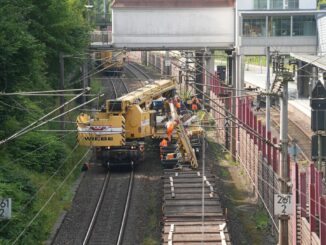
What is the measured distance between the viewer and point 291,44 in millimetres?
44688

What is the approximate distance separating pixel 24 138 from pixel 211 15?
22.7 m

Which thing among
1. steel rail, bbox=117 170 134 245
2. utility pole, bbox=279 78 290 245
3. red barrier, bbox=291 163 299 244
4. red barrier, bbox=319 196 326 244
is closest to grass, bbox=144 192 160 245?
steel rail, bbox=117 170 134 245

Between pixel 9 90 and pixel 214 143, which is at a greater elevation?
pixel 9 90

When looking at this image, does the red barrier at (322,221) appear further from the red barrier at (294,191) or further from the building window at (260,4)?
the building window at (260,4)

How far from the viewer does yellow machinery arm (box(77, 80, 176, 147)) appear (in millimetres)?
28734

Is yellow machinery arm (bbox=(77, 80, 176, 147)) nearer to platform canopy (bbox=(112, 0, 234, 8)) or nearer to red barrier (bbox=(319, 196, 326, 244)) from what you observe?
red barrier (bbox=(319, 196, 326, 244))

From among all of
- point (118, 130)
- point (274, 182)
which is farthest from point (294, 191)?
point (118, 130)

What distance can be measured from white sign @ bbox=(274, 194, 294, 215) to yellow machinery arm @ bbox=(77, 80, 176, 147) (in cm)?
1442

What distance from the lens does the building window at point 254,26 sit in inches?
1742

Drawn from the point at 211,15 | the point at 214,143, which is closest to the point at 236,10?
the point at 211,15

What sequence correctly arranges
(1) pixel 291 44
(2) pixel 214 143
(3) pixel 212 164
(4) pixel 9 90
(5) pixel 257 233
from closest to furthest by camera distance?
1. (5) pixel 257 233
2. (4) pixel 9 90
3. (3) pixel 212 164
4. (2) pixel 214 143
5. (1) pixel 291 44

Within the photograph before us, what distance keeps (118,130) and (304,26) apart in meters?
20.7

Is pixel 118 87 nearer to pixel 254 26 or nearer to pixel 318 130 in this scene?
pixel 254 26

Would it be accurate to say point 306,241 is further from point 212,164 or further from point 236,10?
point 236,10
